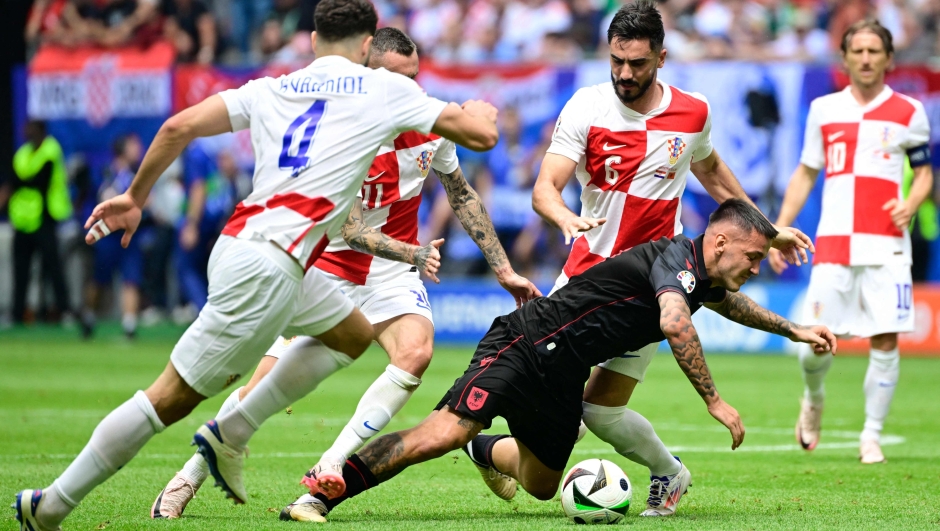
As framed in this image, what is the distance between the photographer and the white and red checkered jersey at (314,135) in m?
5.25

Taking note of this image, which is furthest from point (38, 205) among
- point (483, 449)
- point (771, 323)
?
point (771, 323)

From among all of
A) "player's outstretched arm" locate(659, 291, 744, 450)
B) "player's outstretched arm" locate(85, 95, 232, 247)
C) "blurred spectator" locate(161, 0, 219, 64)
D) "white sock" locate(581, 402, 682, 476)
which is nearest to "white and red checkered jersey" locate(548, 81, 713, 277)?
"white sock" locate(581, 402, 682, 476)

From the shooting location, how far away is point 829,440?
9656mm

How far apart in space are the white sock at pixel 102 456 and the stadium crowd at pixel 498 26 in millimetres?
13377

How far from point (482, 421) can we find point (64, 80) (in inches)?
646

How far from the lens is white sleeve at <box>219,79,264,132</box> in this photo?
17.4 feet

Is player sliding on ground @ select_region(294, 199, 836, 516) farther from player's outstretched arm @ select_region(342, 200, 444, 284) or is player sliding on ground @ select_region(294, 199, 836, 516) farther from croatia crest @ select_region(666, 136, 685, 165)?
croatia crest @ select_region(666, 136, 685, 165)

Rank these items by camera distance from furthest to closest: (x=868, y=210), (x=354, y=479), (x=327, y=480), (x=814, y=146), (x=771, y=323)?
(x=814, y=146) < (x=868, y=210) < (x=771, y=323) < (x=354, y=479) < (x=327, y=480)

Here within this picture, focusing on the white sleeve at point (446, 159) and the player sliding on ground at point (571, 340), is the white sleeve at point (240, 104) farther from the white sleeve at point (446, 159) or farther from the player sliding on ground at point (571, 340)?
the white sleeve at point (446, 159)

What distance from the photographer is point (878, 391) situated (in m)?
8.67

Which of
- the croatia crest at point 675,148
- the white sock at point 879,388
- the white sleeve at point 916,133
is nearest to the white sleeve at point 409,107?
the croatia crest at point 675,148

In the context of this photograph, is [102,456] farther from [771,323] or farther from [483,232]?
[771,323]

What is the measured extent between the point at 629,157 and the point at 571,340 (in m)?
1.23

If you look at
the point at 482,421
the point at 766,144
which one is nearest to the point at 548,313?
the point at 482,421
